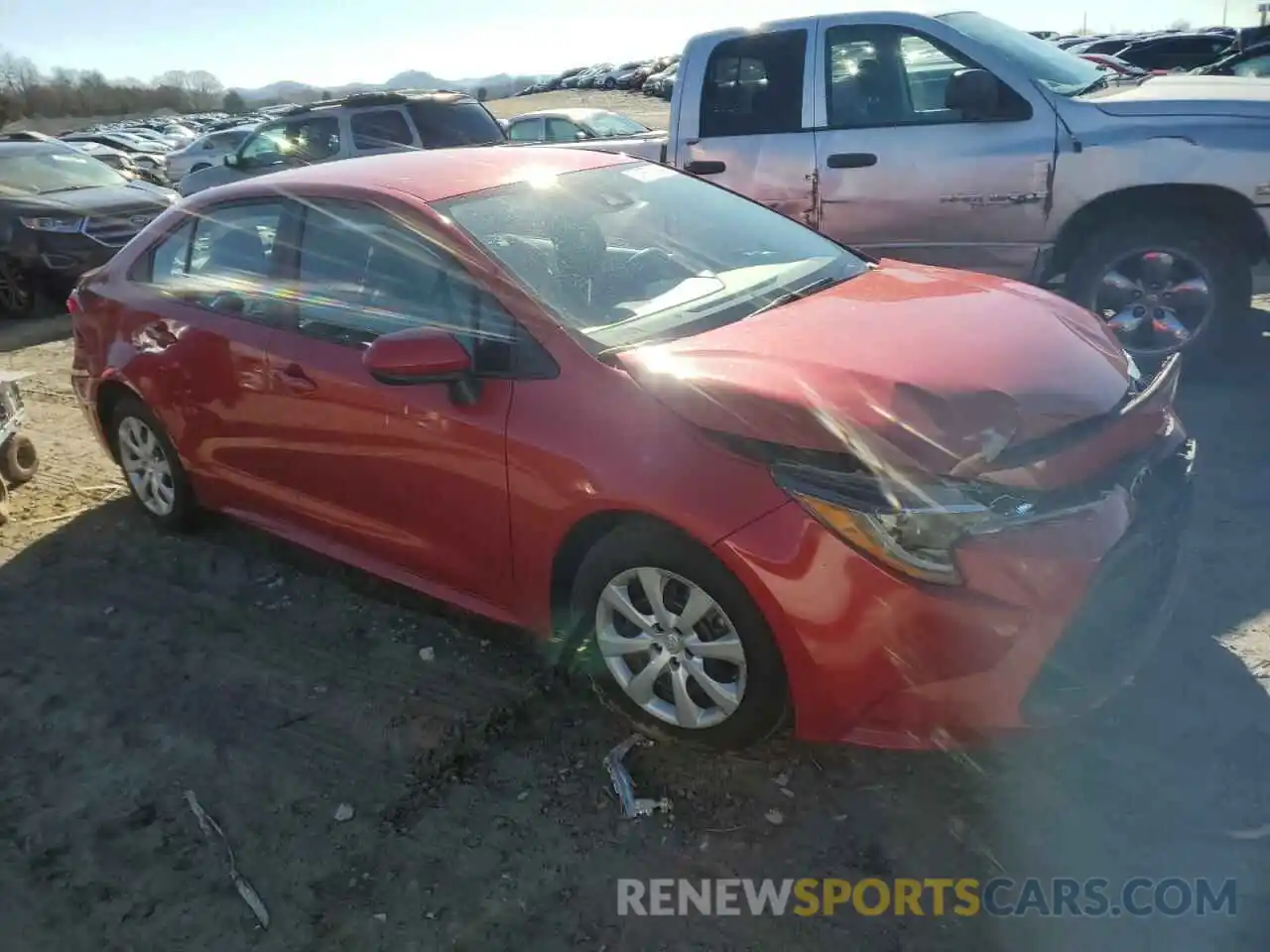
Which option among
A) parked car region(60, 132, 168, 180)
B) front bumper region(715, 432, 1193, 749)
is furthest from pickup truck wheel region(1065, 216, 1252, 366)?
parked car region(60, 132, 168, 180)

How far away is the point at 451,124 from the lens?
1083 cm

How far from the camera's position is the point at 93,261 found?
32.9 ft

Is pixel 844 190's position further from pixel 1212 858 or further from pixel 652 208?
pixel 1212 858

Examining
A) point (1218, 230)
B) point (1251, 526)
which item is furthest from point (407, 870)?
point (1218, 230)

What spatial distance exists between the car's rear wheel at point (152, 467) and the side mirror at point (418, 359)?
1885 mm

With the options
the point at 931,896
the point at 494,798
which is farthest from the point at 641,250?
the point at 931,896

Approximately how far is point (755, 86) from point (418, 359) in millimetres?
4034

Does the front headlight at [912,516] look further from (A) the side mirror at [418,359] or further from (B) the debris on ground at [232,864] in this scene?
(B) the debris on ground at [232,864]

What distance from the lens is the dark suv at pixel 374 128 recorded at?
1073cm

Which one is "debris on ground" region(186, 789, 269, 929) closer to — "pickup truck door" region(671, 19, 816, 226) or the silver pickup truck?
"pickup truck door" region(671, 19, 816, 226)

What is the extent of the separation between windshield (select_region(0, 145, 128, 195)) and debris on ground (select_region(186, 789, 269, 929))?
31.6 ft

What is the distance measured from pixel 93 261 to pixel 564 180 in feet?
26.8

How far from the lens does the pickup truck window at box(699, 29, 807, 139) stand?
603 centimetres

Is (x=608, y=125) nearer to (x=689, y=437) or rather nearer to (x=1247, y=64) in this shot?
(x=1247, y=64)
